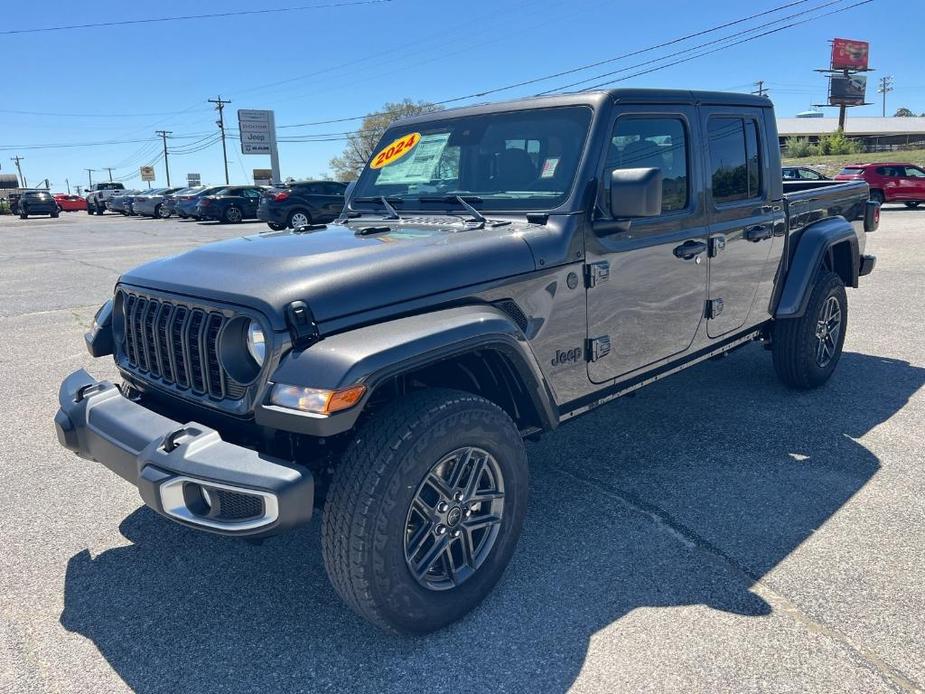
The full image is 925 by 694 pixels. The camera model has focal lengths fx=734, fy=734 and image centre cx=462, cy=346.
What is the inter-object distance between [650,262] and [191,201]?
95.1ft

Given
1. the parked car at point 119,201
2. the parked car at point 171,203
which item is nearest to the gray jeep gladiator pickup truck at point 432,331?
the parked car at point 171,203

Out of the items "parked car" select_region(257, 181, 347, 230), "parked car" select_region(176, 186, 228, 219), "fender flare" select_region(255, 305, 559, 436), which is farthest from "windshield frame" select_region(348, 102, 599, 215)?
"parked car" select_region(176, 186, 228, 219)

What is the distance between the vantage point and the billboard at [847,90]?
209ft

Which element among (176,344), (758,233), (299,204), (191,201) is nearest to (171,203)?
(191,201)

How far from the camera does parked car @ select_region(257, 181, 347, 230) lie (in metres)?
21.3

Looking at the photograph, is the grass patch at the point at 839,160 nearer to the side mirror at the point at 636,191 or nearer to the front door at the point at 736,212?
the front door at the point at 736,212

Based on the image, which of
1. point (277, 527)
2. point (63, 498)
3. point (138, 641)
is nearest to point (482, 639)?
point (277, 527)

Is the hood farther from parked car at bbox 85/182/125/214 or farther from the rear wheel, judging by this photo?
parked car at bbox 85/182/125/214

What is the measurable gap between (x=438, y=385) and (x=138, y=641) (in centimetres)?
145

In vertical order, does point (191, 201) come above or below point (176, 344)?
above

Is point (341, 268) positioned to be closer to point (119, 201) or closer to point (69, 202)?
point (119, 201)

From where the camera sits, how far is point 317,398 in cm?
226

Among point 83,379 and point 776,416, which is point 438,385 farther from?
point 776,416

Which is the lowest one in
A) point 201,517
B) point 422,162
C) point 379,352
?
point 201,517
